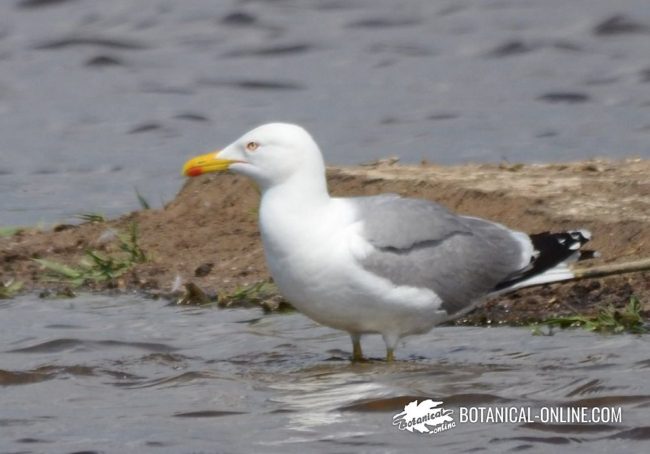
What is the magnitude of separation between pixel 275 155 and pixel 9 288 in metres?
2.59

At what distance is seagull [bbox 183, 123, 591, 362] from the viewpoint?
24.5ft

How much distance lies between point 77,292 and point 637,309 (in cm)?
326

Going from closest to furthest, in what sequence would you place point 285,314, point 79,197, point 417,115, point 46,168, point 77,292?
point 285,314 → point 77,292 → point 79,197 → point 46,168 → point 417,115

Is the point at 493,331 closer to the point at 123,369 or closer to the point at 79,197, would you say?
the point at 123,369

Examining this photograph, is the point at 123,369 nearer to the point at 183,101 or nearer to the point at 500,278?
the point at 500,278

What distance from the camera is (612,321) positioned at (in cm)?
809

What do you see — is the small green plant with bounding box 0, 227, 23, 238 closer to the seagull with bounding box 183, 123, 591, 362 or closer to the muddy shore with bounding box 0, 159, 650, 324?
the muddy shore with bounding box 0, 159, 650, 324

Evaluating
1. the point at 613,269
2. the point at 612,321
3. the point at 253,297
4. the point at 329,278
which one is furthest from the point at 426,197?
the point at 329,278

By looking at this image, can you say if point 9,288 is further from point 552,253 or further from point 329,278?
point 552,253

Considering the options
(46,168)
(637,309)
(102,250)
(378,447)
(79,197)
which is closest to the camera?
(378,447)

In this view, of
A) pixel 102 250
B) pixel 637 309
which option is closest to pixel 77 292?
pixel 102 250

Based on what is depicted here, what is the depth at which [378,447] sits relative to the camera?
6441 mm

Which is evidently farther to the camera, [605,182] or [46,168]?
[46,168]

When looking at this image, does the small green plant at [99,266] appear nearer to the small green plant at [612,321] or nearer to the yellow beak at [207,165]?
the yellow beak at [207,165]
